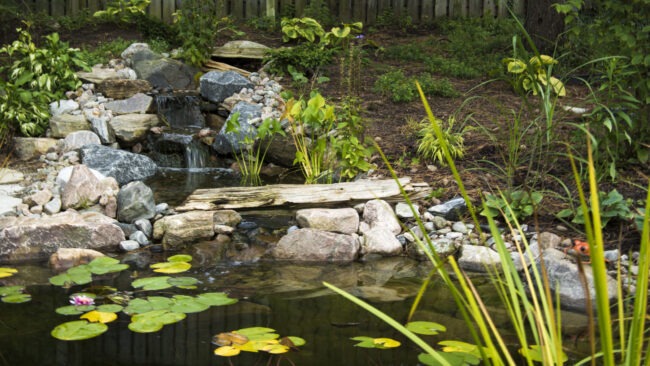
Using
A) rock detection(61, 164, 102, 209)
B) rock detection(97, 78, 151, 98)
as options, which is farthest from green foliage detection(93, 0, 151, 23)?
rock detection(61, 164, 102, 209)

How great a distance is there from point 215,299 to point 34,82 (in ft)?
14.0

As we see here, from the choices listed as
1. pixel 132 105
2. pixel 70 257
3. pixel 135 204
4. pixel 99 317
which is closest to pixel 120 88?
pixel 132 105

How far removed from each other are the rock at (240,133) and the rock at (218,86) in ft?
1.93

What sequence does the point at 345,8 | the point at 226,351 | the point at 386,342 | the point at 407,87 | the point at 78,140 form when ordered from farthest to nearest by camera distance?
the point at 345,8
the point at 407,87
the point at 78,140
the point at 386,342
the point at 226,351

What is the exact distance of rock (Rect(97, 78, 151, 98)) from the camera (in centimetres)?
775

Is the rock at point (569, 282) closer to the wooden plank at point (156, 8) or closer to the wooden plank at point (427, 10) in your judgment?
the wooden plank at point (427, 10)

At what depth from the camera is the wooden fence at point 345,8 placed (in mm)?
10602

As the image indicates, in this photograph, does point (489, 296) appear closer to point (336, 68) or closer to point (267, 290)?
point (267, 290)

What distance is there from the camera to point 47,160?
6.41 metres

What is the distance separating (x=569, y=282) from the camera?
4.11 meters

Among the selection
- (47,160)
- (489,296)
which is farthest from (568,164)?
(47,160)

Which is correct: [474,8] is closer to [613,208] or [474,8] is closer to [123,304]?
[613,208]

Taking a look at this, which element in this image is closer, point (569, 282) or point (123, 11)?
point (569, 282)

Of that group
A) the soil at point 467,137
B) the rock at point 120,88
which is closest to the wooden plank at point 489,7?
the soil at point 467,137
